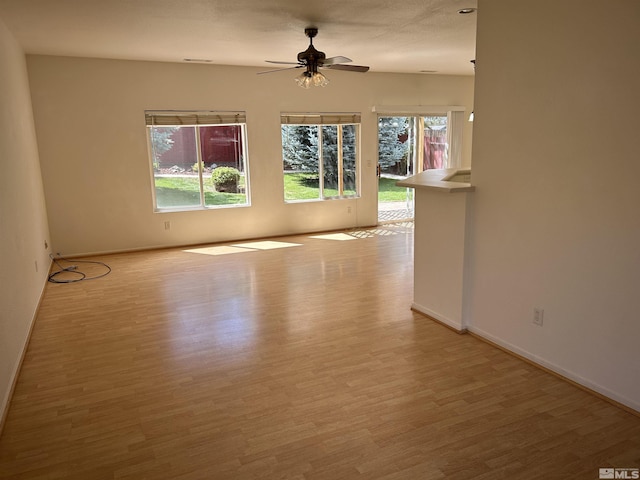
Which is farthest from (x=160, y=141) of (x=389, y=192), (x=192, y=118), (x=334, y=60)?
(x=389, y=192)

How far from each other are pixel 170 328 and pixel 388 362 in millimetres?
1817

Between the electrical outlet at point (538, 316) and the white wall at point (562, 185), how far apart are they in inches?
1.4

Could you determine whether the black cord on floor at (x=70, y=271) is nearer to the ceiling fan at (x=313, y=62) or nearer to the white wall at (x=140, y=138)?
the white wall at (x=140, y=138)

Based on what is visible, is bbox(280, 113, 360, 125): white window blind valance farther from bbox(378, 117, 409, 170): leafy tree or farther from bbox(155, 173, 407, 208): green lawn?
bbox(155, 173, 407, 208): green lawn

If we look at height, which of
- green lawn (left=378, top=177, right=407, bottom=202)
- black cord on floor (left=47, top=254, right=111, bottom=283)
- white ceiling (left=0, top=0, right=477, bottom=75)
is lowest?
black cord on floor (left=47, top=254, right=111, bottom=283)

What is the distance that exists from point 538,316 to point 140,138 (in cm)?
542

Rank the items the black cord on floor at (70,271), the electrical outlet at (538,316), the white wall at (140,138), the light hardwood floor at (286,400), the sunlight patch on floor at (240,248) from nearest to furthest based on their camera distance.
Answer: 1. the light hardwood floor at (286,400)
2. the electrical outlet at (538,316)
3. the black cord on floor at (70,271)
4. the white wall at (140,138)
5. the sunlight patch on floor at (240,248)

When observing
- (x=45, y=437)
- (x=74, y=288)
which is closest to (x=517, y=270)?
(x=45, y=437)

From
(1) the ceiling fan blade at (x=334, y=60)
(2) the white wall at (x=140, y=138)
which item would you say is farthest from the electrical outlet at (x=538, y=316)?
(2) the white wall at (x=140, y=138)

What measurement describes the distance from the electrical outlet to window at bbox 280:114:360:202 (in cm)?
503

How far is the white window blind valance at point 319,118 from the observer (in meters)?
7.27

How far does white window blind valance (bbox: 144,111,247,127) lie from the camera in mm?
6406

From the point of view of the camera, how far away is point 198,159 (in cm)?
689

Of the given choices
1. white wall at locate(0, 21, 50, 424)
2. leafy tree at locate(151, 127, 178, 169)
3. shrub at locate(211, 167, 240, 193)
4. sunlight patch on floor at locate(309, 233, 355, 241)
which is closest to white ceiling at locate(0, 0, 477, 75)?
white wall at locate(0, 21, 50, 424)
